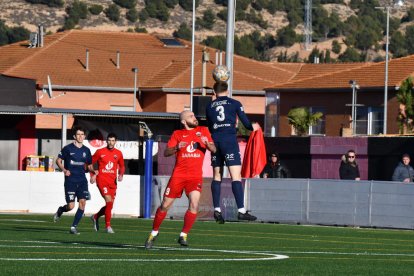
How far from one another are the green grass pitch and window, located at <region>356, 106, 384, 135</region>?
4809 centimetres

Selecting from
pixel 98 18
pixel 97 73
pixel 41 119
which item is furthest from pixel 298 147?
pixel 98 18

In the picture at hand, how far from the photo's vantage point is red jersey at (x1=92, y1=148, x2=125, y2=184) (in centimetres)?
2692

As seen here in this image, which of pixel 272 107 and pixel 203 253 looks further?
pixel 272 107

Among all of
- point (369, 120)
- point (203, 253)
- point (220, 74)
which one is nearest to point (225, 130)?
point (220, 74)

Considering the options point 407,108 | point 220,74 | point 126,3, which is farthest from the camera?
point 126,3

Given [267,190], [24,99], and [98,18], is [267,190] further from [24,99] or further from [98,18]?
[98,18]

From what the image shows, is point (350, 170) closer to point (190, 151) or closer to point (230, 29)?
point (230, 29)

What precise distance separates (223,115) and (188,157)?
59.9 inches

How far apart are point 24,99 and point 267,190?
20616mm

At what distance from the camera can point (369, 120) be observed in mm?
75125

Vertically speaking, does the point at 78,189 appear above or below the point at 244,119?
below

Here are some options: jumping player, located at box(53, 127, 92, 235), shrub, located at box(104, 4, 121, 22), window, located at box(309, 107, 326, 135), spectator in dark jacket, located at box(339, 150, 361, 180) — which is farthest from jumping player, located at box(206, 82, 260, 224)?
shrub, located at box(104, 4, 121, 22)

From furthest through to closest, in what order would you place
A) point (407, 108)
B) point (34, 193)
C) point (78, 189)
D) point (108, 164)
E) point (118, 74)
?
point (118, 74)
point (407, 108)
point (34, 193)
point (108, 164)
point (78, 189)

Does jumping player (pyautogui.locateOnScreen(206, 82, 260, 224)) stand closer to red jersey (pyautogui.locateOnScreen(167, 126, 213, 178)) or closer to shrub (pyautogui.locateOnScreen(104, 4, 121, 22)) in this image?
red jersey (pyautogui.locateOnScreen(167, 126, 213, 178))
